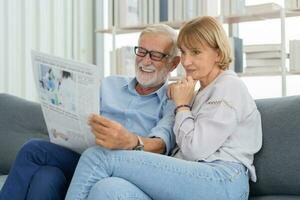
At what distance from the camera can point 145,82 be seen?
6.41 ft

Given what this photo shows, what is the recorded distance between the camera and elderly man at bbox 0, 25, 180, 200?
1.62m

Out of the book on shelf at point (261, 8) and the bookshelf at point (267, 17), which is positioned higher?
the book on shelf at point (261, 8)

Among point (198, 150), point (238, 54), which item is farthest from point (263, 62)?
point (198, 150)

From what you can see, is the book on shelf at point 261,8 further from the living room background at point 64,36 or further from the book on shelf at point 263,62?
the book on shelf at point 263,62

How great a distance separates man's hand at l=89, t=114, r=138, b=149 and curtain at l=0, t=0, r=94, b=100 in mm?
1950

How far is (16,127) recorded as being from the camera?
8.36ft

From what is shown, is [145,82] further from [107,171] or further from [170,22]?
[170,22]

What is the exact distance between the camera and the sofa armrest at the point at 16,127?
8.13 ft

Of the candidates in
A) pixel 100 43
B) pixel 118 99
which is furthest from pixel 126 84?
pixel 100 43

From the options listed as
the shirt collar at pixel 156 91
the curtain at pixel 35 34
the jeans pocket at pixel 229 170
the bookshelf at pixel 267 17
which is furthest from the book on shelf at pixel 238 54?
the jeans pocket at pixel 229 170

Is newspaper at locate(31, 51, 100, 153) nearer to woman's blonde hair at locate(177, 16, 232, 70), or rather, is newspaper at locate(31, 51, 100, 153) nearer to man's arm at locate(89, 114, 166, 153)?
man's arm at locate(89, 114, 166, 153)

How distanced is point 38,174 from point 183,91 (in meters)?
0.58

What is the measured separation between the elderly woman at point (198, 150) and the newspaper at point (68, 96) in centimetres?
15

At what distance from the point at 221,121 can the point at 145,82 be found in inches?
19.3
